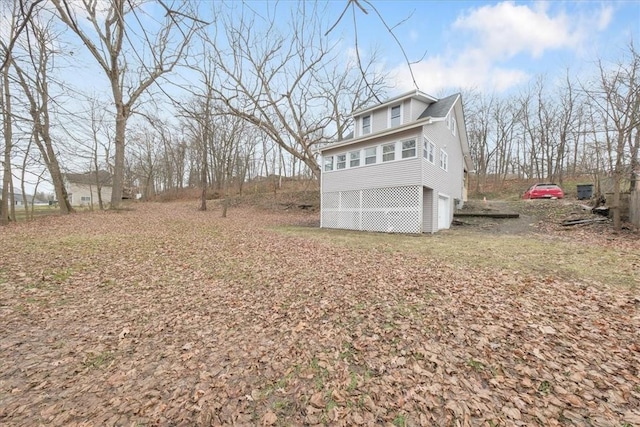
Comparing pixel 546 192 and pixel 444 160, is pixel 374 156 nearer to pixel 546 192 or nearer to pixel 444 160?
pixel 444 160

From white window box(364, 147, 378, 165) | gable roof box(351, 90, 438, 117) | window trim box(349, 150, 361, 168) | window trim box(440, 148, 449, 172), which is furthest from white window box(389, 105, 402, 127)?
window trim box(440, 148, 449, 172)

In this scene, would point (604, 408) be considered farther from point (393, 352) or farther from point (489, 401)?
point (393, 352)

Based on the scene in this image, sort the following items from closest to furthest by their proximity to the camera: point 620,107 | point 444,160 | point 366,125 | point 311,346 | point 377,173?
point 311,346
point 620,107
point 377,173
point 444,160
point 366,125

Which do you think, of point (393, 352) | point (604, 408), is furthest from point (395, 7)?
point (604, 408)

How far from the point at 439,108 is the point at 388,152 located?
3915 mm

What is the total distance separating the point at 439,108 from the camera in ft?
46.0

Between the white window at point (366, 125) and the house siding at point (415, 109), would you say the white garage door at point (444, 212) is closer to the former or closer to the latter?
the house siding at point (415, 109)

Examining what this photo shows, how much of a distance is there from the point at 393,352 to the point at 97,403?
9.78 ft

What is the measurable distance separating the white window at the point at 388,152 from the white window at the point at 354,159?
1.53 metres

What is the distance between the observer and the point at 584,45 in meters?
11.3

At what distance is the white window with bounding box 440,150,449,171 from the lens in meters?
14.2

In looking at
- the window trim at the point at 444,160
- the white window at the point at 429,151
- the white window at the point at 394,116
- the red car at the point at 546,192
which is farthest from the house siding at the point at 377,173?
the red car at the point at 546,192

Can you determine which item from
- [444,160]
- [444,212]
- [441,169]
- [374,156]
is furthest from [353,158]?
[444,212]

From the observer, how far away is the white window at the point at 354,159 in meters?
14.3
